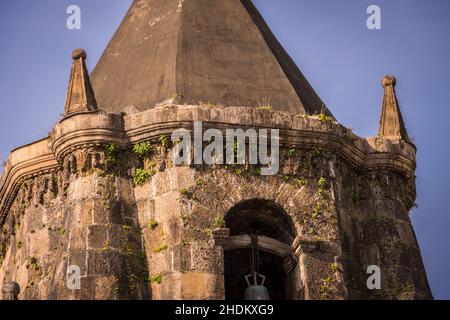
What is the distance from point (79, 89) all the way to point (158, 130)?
6.78 feet

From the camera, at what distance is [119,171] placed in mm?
50844

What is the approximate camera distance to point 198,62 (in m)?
52.9

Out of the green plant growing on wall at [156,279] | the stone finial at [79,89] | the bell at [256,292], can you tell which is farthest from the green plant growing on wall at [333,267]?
the stone finial at [79,89]

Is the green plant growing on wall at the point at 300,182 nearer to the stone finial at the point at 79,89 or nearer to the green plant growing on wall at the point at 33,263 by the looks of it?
the stone finial at the point at 79,89

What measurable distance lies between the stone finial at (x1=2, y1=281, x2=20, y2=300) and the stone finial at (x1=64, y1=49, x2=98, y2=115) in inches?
163

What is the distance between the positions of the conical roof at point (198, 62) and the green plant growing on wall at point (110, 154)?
152 centimetres

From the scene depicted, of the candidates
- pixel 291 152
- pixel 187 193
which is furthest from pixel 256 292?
pixel 291 152

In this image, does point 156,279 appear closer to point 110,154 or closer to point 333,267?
point 110,154

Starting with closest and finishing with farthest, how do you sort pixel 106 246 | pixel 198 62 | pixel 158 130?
1. pixel 106 246
2. pixel 158 130
3. pixel 198 62

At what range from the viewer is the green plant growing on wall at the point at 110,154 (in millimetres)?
50697

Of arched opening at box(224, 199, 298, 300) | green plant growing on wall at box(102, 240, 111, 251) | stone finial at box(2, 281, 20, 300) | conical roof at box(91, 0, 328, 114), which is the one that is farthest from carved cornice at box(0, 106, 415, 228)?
stone finial at box(2, 281, 20, 300)

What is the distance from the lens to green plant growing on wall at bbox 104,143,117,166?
1996 inches
